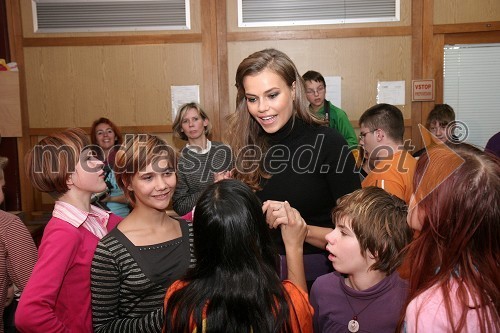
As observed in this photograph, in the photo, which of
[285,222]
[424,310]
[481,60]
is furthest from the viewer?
[481,60]

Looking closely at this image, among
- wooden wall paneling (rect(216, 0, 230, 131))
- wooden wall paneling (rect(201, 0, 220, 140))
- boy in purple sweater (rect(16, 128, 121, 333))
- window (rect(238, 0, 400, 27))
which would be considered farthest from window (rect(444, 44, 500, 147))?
boy in purple sweater (rect(16, 128, 121, 333))

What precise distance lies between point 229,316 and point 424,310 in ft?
1.47

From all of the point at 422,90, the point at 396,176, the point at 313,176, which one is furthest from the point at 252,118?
the point at 422,90

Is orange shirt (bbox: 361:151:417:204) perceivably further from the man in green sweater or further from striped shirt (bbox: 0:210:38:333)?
the man in green sweater

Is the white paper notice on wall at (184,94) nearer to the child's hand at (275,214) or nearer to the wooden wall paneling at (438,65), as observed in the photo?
the wooden wall paneling at (438,65)

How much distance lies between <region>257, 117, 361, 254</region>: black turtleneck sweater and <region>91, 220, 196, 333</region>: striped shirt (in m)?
0.48

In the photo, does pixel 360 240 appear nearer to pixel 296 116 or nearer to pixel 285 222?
pixel 285 222

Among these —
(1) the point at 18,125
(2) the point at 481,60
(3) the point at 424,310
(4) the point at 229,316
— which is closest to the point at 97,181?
(4) the point at 229,316

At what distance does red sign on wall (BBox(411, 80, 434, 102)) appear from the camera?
4.53 metres

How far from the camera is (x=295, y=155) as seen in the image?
5.79ft

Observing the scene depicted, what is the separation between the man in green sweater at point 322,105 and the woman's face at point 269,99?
89.3 inches

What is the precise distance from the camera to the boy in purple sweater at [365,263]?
147 cm

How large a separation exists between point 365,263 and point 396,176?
0.77 metres

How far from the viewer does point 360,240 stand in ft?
4.95
